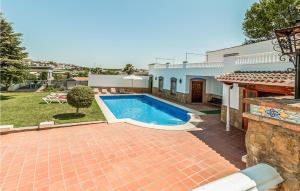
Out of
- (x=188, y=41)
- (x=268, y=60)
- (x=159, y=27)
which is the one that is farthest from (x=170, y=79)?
(x=268, y=60)

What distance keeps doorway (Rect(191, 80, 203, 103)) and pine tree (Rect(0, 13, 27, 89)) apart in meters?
17.7

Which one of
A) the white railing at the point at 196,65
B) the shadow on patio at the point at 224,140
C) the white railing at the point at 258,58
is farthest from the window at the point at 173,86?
the white railing at the point at 258,58

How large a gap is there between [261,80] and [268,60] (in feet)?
8.01

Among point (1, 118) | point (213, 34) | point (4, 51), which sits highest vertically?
point (213, 34)

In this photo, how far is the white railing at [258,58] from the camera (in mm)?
8875

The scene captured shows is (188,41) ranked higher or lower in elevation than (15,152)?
higher

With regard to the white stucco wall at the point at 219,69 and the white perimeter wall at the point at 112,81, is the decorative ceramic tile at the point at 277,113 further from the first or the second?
the white perimeter wall at the point at 112,81

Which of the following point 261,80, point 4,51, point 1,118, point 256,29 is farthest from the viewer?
point 256,29

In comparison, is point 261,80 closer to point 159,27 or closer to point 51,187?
point 51,187

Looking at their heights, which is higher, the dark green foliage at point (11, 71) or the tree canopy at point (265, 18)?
the tree canopy at point (265, 18)

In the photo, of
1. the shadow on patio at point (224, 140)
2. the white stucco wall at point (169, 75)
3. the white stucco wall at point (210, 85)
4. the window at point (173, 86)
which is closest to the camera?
the shadow on patio at point (224, 140)

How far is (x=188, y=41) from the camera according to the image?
92.5 ft

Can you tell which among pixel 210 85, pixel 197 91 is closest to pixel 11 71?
pixel 197 91

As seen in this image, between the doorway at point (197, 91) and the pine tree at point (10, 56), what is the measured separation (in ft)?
57.9
